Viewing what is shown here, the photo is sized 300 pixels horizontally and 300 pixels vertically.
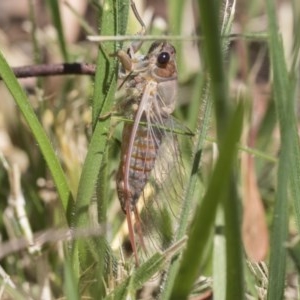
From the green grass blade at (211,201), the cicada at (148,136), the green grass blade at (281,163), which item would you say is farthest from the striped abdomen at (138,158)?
the green grass blade at (211,201)

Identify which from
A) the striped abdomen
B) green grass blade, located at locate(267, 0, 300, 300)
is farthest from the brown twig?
green grass blade, located at locate(267, 0, 300, 300)

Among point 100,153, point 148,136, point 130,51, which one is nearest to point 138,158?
point 148,136

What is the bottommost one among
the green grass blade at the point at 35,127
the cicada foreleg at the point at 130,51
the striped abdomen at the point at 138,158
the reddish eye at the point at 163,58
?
the striped abdomen at the point at 138,158

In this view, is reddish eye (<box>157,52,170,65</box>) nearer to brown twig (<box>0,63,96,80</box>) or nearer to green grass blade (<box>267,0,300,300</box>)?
brown twig (<box>0,63,96,80</box>)

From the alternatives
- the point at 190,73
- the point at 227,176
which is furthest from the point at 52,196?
the point at 227,176

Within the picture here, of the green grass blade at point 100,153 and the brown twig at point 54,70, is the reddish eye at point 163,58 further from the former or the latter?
the green grass blade at point 100,153

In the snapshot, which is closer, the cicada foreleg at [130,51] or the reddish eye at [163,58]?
the cicada foreleg at [130,51]

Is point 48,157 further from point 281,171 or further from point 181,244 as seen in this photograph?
point 281,171
